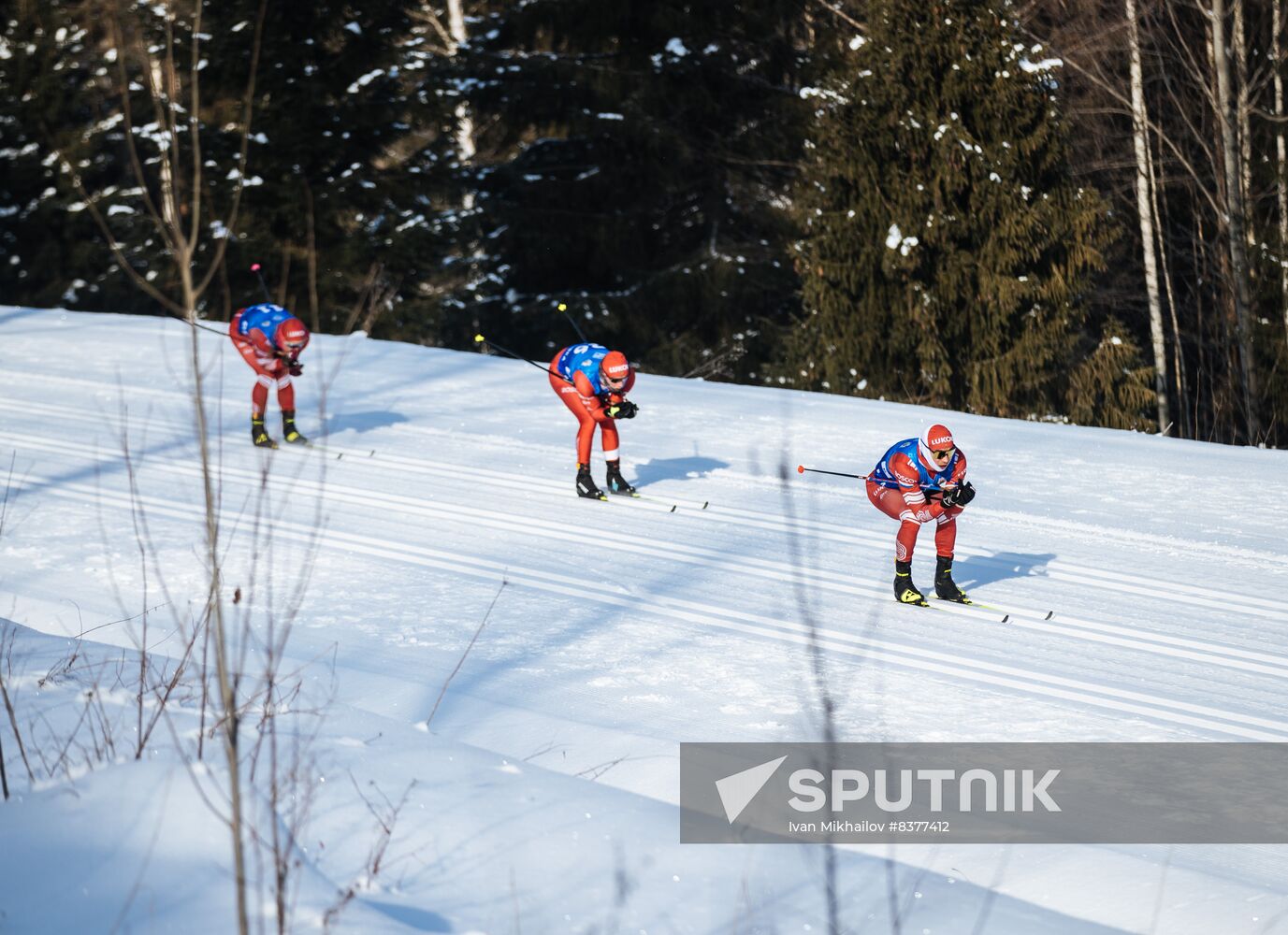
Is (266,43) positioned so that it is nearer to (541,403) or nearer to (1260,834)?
(541,403)

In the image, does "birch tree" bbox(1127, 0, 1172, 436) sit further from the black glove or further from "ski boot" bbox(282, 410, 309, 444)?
"ski boot" bbox(282, 410, 309, 444)

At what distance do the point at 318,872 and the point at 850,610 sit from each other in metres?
5.48

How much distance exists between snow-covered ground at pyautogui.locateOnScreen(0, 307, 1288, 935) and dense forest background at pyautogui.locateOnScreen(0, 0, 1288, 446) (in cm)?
352

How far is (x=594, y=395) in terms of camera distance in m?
11.6

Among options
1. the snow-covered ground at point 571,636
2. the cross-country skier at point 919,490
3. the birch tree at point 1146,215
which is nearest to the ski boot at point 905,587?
the cross-country skier at point 919,490

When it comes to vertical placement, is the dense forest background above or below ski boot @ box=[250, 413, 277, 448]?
above

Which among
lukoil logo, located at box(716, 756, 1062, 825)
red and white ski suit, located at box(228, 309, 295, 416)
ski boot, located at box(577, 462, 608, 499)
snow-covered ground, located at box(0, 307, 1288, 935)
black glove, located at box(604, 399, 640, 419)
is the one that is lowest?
lukoil logo, located at box(716, 756, 1062, 825)

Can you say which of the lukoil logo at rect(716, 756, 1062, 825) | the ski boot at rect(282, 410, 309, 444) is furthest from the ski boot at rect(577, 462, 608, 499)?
the lukoil logo at rect(716, 756, 1062, 825)

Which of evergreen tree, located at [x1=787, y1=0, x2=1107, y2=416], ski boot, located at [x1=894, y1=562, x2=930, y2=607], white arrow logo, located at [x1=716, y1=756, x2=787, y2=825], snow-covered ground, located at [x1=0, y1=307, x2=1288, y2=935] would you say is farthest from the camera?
evergreen tree, located at [x1=787, y1=0, x2=1107, y2=416]

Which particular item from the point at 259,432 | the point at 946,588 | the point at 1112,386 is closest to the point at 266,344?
the point at 259,432

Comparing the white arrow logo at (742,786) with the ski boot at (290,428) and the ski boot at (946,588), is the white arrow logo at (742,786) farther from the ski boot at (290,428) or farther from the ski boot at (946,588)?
the ski boot at (290,428)

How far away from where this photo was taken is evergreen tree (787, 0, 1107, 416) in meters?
18.3

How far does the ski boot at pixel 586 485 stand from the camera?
1209 cm

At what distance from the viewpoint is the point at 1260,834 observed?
6.73 metres
